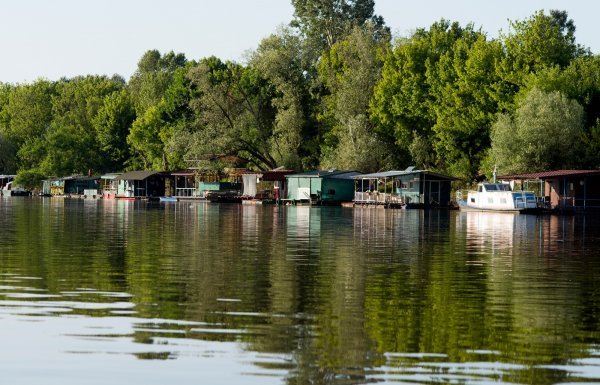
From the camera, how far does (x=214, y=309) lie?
749 inches

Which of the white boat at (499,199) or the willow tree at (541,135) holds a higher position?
the willow tree at (541,135)

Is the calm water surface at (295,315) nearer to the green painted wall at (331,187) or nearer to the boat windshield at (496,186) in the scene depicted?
the boat windshield at (496,186)

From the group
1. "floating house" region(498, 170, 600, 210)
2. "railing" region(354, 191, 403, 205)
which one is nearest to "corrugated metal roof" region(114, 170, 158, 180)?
"railing" region(354, 191, 403, 205)

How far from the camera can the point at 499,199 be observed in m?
86.5

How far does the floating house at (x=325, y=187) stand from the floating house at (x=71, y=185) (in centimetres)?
5907

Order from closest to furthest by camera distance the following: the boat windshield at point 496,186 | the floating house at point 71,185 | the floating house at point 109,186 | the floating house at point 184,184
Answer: the boat windshield at point 496,186 < the floating house at point 184,184 < the floating house at point 109,186 < the floating house at point 71,185

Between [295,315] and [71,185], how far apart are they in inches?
6056

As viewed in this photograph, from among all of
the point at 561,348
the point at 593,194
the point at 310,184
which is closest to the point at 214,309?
the point at 561,348

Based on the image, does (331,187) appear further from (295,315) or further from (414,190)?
(295,315)

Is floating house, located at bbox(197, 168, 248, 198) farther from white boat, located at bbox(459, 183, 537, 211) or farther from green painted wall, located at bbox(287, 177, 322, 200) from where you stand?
white boat, located at bbox(459, 183, 537, 211)

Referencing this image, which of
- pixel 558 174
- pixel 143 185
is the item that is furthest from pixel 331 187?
pixel 143 185

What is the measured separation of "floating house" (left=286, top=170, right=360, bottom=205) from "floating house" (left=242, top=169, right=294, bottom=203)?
5.03 meters

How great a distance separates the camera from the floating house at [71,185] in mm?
165500

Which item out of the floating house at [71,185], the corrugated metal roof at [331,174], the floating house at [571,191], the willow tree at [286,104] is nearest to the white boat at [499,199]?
the floating house at [571,191]
